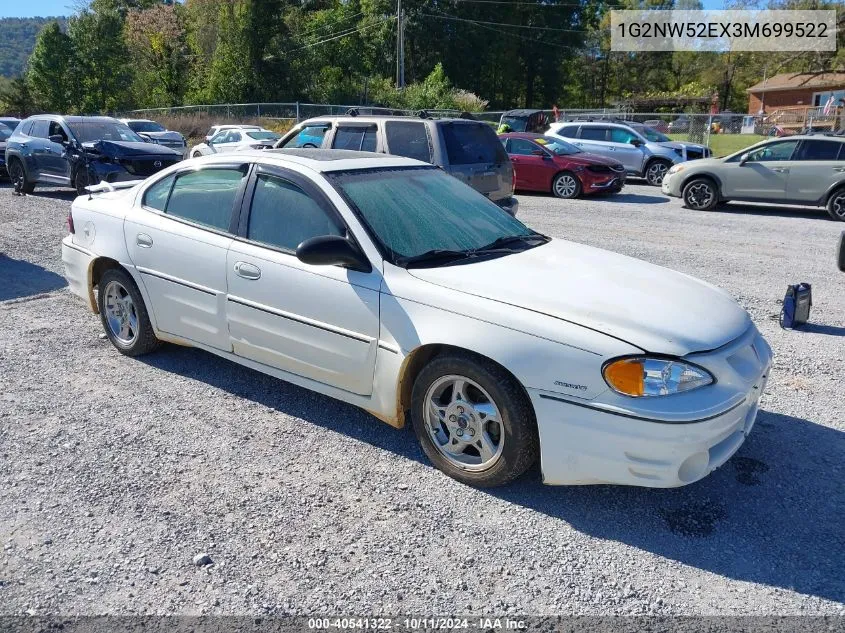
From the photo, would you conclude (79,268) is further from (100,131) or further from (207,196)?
(100,131)

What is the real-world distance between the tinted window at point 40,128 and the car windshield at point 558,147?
10.6 m

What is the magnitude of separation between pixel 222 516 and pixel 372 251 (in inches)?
61.0

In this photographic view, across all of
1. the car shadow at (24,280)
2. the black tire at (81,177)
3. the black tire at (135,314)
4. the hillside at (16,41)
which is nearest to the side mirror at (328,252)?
the black tire at (135,314)

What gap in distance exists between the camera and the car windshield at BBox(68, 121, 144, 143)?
14211mm

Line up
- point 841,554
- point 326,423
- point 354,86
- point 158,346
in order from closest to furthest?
1. point 841,554
2. point 326,423
3. point 158,346
4. point 354,86

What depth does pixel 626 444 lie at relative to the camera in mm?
3115

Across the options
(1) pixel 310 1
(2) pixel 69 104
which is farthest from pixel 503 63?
(2) pixel 69 104

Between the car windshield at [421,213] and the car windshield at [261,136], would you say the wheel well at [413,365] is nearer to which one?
the car windshield at [421,213]

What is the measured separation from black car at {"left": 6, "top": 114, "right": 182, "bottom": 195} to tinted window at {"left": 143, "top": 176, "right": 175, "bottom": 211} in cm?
917

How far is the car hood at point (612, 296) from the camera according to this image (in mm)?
3273

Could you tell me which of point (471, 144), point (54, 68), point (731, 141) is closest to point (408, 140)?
point (471, 144)

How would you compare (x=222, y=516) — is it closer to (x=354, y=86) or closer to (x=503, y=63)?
(x=354, y=86)

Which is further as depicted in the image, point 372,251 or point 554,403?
point 372,251

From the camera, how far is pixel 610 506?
3.51 m
